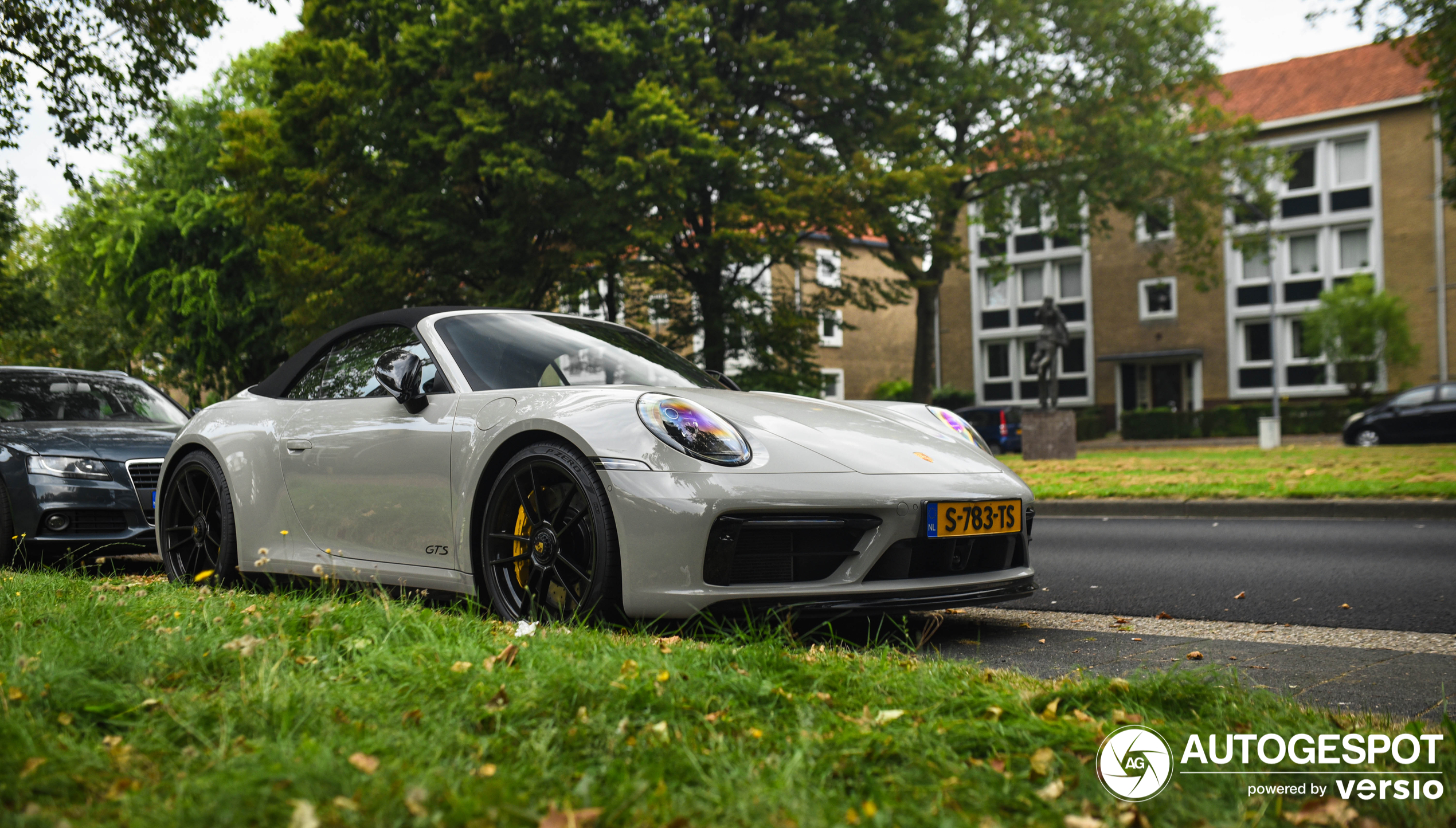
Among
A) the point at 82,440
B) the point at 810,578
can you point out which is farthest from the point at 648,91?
the point at 810,578

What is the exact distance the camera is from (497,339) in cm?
465

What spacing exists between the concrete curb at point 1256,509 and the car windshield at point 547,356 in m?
6.98

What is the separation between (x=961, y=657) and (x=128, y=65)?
46.8ft

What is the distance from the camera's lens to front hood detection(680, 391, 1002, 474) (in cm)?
393

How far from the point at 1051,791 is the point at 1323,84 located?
145 feet

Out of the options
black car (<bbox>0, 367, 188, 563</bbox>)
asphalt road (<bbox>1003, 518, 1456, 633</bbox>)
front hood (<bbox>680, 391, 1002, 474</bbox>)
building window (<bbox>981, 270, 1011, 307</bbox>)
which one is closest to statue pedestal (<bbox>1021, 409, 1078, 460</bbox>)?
asphalt road (<bbox>1003, 518, 1456, 633</bbox>)

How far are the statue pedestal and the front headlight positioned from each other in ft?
60.9

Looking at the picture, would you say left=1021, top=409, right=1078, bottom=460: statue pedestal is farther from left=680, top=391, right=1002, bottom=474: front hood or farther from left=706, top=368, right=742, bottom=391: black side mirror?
left=680, top=391, right=1002, bottom=474: front hood

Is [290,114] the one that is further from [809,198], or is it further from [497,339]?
[497,339]

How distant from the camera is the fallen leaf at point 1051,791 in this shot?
2.02 m

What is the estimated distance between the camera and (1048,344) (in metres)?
25.3

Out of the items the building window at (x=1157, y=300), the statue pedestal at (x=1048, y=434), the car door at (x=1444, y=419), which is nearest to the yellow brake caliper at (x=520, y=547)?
the statue pedestal at (x=1048, y=434)

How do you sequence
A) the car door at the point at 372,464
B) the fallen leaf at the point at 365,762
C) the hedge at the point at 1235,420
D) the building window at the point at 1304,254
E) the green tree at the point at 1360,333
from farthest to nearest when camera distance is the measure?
the building window at the point at 1304,254 < the green tree at the point at 1360,333 < the hedge at the point at 1235,420 < the car door at the point at 372,464 < the fallen leaf at the point at 365,762

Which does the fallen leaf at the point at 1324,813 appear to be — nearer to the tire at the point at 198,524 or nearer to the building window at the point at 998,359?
the tire at the point at 198,524
